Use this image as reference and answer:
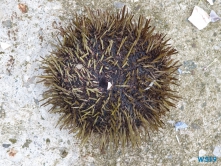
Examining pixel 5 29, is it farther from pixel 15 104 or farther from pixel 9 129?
pixel 9 129

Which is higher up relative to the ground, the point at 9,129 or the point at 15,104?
the point at 15,104

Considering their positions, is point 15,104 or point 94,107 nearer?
point 94,107

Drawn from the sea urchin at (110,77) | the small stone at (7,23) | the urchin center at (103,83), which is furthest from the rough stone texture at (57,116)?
the urchin center at (103,83)

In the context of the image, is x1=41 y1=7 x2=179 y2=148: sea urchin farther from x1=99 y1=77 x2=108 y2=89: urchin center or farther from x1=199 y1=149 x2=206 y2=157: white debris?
x1=199 y1=149 x2=206 y2=157: white debris

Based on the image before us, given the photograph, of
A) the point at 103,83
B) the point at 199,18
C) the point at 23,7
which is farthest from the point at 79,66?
the point at 199,18

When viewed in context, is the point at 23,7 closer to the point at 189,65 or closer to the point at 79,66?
the point at 79,66

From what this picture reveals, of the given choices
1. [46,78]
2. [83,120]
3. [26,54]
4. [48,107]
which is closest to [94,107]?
[83,120]
